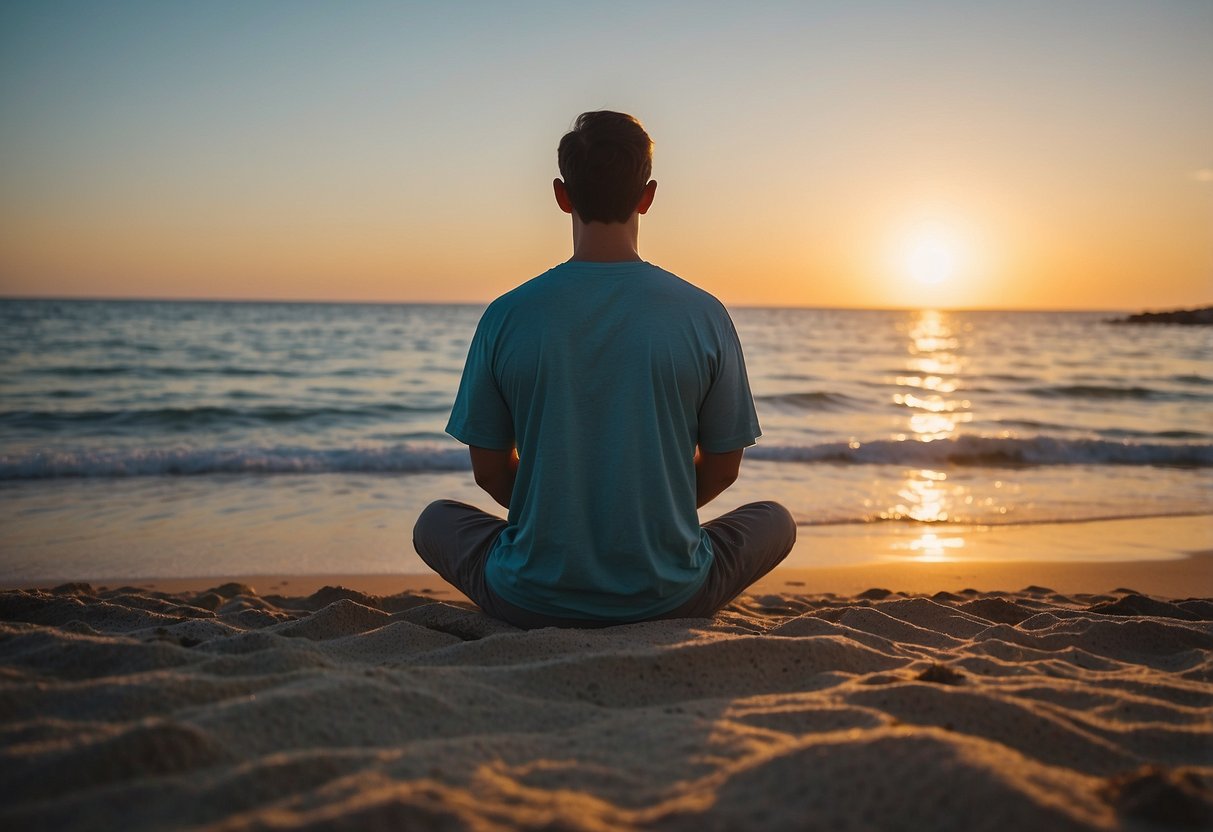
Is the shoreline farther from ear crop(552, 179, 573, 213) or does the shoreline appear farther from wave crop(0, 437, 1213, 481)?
wave crop(0, 437, 1213, 481)

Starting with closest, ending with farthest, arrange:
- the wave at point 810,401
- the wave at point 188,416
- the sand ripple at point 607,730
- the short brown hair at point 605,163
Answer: the sand ripple at point 607,730
the short brown hair at point 605,163
the wave at point 188,416
the wave at point 810,401

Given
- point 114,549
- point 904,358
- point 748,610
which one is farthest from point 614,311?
point 904,358

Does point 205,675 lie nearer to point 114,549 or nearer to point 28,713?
point 28,713

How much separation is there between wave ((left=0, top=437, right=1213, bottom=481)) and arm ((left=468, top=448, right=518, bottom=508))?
20.8 feet

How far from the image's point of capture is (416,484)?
8203mm

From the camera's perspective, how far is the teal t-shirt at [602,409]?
2521 mm

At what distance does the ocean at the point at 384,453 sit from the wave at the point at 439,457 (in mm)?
34

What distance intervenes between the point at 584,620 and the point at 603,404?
721 millimetres

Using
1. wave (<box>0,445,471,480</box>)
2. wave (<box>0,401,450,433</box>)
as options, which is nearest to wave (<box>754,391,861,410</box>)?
wave (<box>0,401,450,433</box>)

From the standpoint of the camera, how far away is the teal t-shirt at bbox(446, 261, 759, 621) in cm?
252

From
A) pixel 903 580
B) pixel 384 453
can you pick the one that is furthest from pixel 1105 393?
pixel 903 580

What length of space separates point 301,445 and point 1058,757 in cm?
1020

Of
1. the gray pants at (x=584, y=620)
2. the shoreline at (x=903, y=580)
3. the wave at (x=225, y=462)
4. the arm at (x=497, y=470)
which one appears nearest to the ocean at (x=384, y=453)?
the wave at (x=225, y=462)

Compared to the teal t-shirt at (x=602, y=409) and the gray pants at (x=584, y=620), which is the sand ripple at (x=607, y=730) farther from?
the teal t-shirt at (x=602, y=409)
